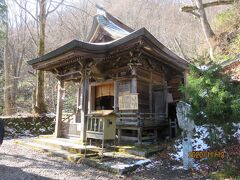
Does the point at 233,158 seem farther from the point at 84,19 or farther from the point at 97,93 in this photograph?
the point at 84,19

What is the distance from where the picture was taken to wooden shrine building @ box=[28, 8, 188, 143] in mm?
9531

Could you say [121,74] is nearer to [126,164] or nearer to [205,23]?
[126,164]

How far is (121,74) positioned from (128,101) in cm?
146

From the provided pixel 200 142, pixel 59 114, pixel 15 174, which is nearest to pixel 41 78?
pixel 59 114

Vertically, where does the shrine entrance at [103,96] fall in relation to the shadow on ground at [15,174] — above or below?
above

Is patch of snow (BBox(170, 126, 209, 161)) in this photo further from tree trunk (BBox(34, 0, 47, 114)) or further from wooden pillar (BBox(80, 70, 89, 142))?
tree trunk (BBox(34, 0, 47, 114))

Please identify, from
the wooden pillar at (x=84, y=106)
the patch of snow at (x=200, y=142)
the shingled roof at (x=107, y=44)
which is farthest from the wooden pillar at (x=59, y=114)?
the patch of snow at (x=200, y=142)

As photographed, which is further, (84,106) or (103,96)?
(103,96)

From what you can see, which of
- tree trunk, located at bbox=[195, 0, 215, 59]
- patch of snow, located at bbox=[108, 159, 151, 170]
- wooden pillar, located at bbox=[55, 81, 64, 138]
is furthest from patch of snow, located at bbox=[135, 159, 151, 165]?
tree trunk, located at bbox=[195, 0, 215, 59]

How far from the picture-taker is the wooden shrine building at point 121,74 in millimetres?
9531

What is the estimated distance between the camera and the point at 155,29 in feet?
103

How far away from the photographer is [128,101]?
10227 mm
